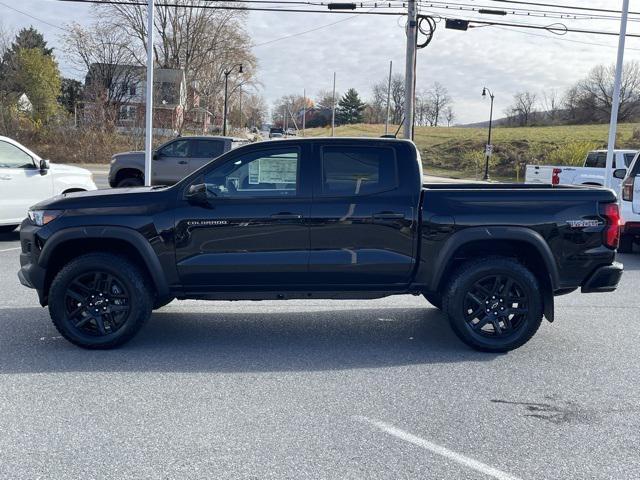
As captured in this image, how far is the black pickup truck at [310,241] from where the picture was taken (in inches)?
221

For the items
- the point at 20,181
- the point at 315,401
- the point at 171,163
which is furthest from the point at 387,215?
the point at 171,163

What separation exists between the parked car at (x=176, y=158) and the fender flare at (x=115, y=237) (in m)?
12.0

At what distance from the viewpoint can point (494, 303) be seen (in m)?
5.84

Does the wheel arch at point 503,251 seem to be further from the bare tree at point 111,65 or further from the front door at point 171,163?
the bare tree at point 111,65

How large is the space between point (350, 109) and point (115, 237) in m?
90.2

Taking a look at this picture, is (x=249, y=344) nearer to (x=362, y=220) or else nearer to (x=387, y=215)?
(x=362, y=220)

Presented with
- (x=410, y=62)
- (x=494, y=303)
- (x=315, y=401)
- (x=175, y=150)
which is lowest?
(x=315, y=401)

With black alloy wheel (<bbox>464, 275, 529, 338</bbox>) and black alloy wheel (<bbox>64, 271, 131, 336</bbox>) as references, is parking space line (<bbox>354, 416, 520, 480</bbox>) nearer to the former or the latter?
black alloy wheel (<bbox>464, 275, 529, 338</bbox>)

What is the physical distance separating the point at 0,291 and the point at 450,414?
596 cm

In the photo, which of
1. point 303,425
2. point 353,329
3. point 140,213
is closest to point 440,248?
point 353,329

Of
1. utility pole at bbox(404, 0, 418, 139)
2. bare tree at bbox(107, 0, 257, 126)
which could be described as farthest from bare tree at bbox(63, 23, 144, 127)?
utility pole at bbox(404, 0, 418, 139)

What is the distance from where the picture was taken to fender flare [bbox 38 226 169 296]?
18.3ft

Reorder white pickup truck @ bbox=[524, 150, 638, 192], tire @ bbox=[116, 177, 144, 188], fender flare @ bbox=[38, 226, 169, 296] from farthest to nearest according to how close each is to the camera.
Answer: white pickup truck @ bbox=[524, 150, 638, 192]
tire @ bbox=[116, 177, 144, 188]
fender flare @ bbox=[38, 226, 169, 296]

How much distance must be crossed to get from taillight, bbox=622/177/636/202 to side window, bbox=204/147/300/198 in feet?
26.5
